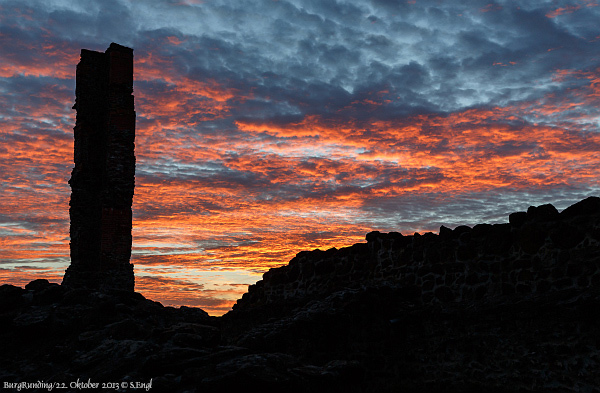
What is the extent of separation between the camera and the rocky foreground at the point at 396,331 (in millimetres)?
6689

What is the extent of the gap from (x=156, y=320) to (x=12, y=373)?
10.5 ft

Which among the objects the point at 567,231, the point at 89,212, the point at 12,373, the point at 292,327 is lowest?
the point at 12,373

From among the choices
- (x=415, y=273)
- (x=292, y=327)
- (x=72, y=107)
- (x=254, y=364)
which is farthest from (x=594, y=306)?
(x=72, y=107)

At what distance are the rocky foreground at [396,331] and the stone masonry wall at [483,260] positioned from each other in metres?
0.02

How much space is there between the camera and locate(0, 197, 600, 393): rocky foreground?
669cm

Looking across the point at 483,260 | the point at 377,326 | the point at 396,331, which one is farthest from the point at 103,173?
the point at 483,260

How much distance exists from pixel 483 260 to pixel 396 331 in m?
1.99

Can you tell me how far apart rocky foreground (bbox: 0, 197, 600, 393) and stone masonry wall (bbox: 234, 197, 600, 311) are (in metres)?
0.02

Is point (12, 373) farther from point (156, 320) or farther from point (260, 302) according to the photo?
point (260, 302)

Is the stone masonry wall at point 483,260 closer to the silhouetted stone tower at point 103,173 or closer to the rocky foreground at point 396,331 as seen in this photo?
the rocky foreground at point 396,331

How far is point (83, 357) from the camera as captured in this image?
338 inches

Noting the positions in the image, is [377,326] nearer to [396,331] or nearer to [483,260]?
[396,331]

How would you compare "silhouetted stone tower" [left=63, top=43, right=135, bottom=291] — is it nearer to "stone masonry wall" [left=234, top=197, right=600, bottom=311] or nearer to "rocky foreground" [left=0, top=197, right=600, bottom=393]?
"rocky foreground" [left=0, top=197, right=600, bottom=393]

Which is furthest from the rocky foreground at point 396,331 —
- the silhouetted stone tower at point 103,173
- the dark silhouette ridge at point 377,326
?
the silhouetted stone tower at point 103,173
